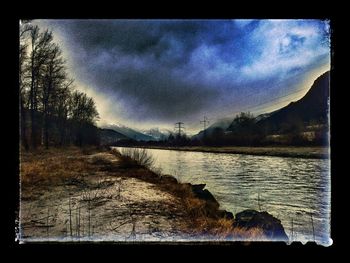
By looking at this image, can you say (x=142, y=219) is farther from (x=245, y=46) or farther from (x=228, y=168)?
(x=245, y=46)

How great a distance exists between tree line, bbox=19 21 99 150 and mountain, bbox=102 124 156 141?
286 mm

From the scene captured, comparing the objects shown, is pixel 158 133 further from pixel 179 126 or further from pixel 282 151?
pixel 282 151

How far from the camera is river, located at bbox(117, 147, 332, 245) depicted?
4.80 meters

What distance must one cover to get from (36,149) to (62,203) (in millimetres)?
927

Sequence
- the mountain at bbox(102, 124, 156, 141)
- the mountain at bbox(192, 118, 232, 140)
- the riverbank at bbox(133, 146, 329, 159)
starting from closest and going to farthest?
the riverbank at bbox(133, 146, 329, 159)
the mountain at bbox(192, 118, 232, 140)
the mountain at bbox(102, 124, 156, 141)

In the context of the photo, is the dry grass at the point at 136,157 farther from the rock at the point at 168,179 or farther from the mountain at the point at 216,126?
the mountain at the point at 216,126

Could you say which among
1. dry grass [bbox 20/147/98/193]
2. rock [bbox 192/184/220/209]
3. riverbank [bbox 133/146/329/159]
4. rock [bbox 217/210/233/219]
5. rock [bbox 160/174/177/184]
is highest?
riverbank [bbox 133/146/329/159]

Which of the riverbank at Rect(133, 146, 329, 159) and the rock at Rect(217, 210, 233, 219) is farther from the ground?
the riverbank at Rect(133, 146, 329, 159)

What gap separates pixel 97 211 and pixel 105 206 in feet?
0.46

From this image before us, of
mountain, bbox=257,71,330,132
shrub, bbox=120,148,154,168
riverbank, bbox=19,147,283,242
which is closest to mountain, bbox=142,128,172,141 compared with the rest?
shrub, bbox=120,148,154,168

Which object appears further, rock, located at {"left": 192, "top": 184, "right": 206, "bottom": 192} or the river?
rock, located at {"left": 192, "top": 184, "right": 206, "bottom": 192}

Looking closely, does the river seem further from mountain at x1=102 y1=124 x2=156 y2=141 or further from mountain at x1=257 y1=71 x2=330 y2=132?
mountain at x1=257 y1=71 x2=330 y2=132

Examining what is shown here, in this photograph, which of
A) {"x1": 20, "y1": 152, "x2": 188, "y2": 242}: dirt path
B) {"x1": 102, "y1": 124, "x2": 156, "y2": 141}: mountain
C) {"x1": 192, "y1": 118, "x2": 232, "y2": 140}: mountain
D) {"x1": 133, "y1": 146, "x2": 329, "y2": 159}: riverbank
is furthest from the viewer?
{"x1": 102, "y1": 124, "x2": 156, "y2": 141}: mountain
